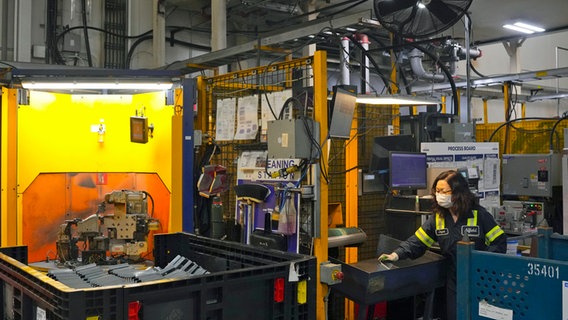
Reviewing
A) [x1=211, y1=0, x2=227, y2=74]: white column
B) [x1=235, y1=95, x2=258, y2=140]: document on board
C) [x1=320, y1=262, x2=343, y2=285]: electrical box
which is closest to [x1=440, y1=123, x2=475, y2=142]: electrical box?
[x1=235, y1=95, x2=258, y2=140]: document on board

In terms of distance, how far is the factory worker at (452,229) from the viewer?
378cm

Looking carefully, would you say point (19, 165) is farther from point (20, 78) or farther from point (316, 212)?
point (316, 212)

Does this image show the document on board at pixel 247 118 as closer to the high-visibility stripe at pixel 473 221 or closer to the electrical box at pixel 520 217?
the high-visibility stripe at pixel 473 221

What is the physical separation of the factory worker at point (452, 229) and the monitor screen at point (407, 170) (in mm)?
752

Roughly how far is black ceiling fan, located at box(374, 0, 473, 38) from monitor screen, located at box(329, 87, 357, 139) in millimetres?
609

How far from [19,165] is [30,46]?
250 centimetres

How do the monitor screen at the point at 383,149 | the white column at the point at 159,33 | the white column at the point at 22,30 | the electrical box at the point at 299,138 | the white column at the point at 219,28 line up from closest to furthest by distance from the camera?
1. the electrical box at the point at 299,138
2. the monitor screen at the point at 383,149
3. the white column at the point at 219,28
4. the white column at the point at 22,30
5. the white column at the point at 159,33

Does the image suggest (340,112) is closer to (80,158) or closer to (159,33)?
(80,158)

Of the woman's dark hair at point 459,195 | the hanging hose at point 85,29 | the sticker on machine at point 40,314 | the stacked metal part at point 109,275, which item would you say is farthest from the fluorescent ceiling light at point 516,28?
the sticker on machine at point 40,314

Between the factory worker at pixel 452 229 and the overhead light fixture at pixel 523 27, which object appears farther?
the overhead light fixture at pixel 523 27

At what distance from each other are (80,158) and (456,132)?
3.75 m

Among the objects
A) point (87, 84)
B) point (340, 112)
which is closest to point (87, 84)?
point (87, 84)

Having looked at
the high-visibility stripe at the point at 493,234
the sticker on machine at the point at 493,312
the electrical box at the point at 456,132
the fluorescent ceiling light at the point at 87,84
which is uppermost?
the fluorescent ceiling light at the point at 87,84

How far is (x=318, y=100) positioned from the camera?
3539mm
